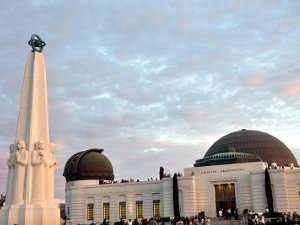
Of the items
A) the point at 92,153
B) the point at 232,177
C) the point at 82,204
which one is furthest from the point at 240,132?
the point at 82,204

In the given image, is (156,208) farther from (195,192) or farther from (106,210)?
(106,210)

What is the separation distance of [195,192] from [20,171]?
1390 inches

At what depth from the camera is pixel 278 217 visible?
40.4 meters

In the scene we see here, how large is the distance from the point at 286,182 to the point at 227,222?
1102cm

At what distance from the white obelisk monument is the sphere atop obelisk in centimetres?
174

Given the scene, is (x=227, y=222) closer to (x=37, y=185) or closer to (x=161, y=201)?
(x=161, y=201)

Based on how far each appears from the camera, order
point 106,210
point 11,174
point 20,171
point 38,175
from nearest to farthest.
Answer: point 20,171 < point 38,175 < point 11,174 < point 106,210

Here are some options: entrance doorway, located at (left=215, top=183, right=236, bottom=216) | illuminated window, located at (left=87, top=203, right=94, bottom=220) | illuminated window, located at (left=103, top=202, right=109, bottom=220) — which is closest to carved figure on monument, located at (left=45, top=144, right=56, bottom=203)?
entrance doorway, located at (left=215, top=183, right=236, bottom=216)

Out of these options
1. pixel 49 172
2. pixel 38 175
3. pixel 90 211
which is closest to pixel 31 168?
pixel 38 175

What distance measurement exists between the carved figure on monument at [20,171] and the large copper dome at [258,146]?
48.6m

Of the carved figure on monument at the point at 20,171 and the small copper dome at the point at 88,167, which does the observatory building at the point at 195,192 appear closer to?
the small copper dome at the point at 88,167

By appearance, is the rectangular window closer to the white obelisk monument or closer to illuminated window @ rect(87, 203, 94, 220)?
illuminated window @ rect(87, 203, 94, 220)

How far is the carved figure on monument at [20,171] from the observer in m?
20.2

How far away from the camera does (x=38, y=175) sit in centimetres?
2044
